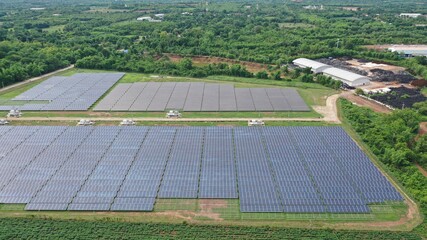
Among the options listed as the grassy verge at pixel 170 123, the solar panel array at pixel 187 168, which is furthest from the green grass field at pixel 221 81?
the solar panel array at pixel 187 168

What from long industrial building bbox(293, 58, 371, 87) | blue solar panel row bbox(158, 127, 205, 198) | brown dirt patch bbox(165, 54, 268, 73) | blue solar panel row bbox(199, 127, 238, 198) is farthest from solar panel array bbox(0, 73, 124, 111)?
long industrial building bbox(293, 58, 371, 87)

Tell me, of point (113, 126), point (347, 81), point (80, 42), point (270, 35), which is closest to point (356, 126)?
point (347, 81)

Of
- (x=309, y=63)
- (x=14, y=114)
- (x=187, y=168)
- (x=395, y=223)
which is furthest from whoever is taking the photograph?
(x=309, y=63)

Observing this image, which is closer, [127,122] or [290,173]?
[290,173]

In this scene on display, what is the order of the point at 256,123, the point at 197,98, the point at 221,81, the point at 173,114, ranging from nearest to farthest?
the point at 256,123, the point at 173,114, the point at 197,98, the point at 221,81

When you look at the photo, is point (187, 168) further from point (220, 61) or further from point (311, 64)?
point (220, 61)

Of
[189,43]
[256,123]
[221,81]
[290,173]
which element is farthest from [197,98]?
[189,43]

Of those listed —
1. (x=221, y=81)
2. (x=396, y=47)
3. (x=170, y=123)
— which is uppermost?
(x=396, y=47)
